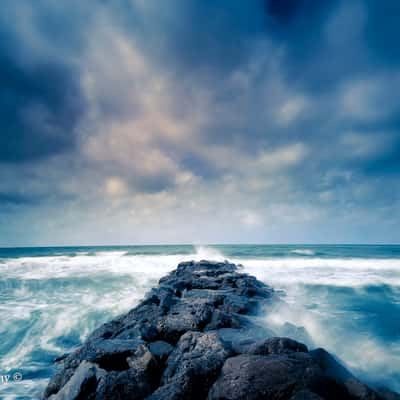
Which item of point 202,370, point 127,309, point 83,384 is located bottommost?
point 127,309

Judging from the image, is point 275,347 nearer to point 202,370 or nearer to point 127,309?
point 202,370

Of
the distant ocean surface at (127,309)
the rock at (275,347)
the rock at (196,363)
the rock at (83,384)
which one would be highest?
the rock at (275,347)

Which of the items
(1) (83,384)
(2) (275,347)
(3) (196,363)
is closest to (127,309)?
(1) (83,384)

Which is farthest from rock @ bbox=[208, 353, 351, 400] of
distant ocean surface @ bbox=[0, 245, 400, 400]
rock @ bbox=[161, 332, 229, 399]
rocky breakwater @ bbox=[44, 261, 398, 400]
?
distant ocean surface @ bbox=[0, 245, 400, 400]

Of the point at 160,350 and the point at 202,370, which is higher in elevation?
the point at 202,370

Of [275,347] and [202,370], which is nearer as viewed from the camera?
[202,370]

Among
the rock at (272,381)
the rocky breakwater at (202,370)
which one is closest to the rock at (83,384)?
the rocky breakwater at (202,370)

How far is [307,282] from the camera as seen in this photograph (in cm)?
1264

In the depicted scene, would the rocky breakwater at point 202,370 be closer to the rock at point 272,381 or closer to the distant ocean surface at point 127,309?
the rock at point 272,381

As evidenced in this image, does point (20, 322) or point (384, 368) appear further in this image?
point (20, 322)

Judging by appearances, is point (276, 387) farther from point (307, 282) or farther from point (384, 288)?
point (384, 288)

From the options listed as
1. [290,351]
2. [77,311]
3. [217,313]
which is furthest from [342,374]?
[77,311]

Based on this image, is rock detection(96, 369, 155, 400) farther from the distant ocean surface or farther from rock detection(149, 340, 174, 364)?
the distant ocean surface

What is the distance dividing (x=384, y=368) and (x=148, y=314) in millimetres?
4445
